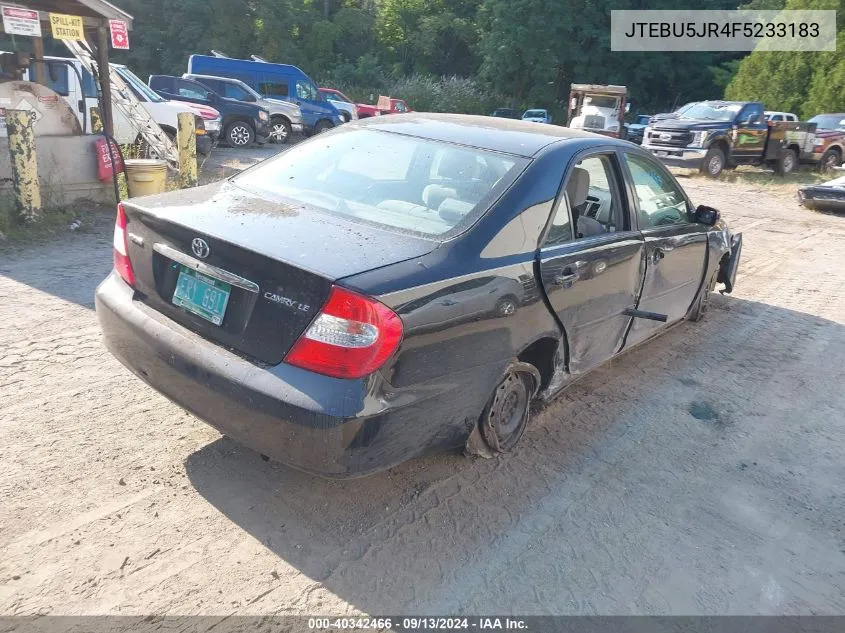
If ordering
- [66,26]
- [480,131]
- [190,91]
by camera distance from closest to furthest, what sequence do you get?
[480,131] → [66,26] → [190,91]

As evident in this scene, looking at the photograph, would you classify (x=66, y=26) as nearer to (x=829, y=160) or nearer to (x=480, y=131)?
(x=480, y=131)

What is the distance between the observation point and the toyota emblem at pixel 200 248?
9.61 feet

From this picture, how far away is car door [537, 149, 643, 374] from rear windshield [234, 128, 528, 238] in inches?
16.3

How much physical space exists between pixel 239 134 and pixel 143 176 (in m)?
10.0

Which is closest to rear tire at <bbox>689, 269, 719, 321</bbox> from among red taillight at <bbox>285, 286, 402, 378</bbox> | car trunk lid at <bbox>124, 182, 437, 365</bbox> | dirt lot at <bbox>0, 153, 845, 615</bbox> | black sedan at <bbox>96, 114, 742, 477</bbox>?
dirt lot at <bbox>0, 153, 845, 615</bbox>

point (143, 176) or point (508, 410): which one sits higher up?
point (143, 176)

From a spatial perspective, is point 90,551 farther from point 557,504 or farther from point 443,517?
point 557,504

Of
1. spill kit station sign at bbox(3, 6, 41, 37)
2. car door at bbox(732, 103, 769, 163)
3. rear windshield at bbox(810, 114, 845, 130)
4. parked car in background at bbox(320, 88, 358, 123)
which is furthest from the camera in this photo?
parked car in background at bbox(320, 88, 358, 123)

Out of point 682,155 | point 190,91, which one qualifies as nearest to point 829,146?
point 682,155

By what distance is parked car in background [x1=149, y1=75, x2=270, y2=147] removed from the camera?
18.4 m

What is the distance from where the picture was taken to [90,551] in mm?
2756

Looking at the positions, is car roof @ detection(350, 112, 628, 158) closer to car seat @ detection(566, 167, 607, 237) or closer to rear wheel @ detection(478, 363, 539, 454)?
car seat @ detection(566, 167, 607, 237)

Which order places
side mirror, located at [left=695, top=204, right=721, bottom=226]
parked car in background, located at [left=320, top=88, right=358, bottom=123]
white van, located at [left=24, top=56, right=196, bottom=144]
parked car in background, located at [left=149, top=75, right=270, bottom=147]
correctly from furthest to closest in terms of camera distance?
1. parked car in background, located at [left=320, top=88, right=358, bottom=123]
2. parked car in background, located at [left=149, top=75, right=270, bottom=147]
3. white van, located at [left=24, top=56, right=196, bottom=144]
4. side mirror, located at [left=695, top=204, right=721, bottom=226]

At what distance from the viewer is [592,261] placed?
12.4 ft
